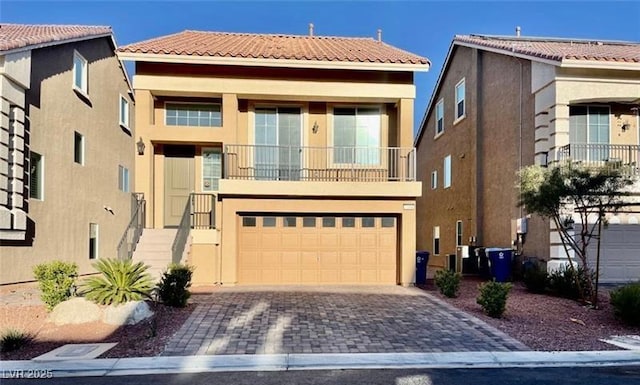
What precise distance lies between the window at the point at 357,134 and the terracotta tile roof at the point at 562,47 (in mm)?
5279

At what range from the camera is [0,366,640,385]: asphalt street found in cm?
599

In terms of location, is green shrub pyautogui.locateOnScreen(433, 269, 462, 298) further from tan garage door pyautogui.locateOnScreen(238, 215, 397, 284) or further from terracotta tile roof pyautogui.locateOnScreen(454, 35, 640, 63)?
terracotta tile roof pyautogui.locateOnScreen(454, 35, 640, 63)

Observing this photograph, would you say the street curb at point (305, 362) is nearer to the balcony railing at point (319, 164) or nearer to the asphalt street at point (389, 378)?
the asphalt street at point (389, 378)

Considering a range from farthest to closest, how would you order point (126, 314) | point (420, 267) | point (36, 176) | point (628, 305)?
point (420, 267), point (36, 176), point (628, 305), point (126, 314)

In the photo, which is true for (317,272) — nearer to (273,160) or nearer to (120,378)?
(273,160)

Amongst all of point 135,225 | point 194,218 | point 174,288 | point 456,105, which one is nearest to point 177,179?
point 194,218

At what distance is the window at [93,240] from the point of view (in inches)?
613

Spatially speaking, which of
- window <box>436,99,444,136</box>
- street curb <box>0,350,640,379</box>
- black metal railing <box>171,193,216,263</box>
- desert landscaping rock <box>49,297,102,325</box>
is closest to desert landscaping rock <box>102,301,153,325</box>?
desert landscaping rock <box>49,297,102,325</box>

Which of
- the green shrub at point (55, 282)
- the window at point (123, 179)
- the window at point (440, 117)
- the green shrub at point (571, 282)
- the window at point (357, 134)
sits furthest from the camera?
the window at point (440, 117)

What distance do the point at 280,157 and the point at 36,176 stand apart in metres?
7.02

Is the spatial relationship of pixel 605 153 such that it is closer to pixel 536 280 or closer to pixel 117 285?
pixel 536 280

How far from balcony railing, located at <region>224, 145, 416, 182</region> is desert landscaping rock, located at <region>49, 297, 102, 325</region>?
22.8 ft

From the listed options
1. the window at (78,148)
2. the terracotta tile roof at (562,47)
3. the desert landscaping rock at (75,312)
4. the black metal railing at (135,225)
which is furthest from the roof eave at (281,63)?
the desert landscaping rock at (75,312)

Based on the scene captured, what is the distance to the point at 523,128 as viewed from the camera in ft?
50.7
